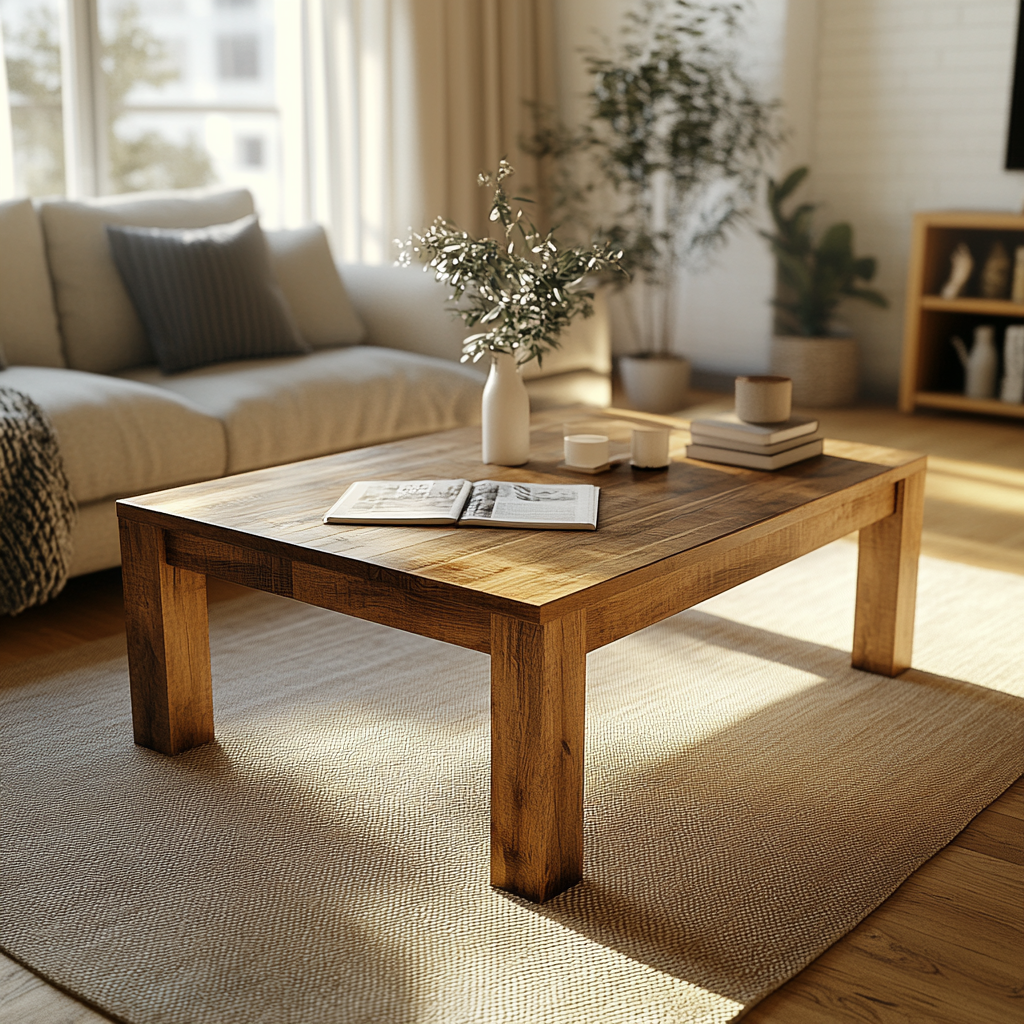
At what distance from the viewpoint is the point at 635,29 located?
4.94m

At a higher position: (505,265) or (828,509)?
(505,265)

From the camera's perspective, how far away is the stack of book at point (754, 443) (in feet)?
6.59

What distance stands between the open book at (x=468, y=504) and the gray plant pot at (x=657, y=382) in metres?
2.79

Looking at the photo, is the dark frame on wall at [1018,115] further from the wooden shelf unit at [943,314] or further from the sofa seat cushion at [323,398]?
the sofa seat cushion at [323,398]

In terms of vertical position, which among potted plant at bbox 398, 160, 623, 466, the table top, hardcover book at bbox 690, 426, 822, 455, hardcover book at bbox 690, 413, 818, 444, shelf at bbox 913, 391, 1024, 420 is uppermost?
potted plant at bbox 398, 160, 623, 466

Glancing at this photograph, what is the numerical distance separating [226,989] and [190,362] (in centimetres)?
204

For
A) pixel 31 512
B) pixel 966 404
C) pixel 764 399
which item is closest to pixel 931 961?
pixel 764 399

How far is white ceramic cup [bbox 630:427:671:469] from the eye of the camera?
6.53ft

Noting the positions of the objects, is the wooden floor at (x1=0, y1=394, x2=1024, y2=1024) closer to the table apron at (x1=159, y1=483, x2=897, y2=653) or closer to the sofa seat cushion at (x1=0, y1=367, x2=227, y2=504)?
the table apron at (x1=159, y1=483, x2=897, y2=653)

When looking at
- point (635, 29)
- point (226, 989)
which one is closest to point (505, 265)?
point (226, 989)

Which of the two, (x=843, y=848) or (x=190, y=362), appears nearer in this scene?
(x=843, y=848)

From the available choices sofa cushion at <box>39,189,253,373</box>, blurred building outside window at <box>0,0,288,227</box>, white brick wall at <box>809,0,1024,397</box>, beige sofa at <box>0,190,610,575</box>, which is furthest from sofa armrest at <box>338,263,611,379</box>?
white brick wall at <box>809,0,1024,397</box>

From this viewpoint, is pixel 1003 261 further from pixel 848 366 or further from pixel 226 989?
pixel 226 989

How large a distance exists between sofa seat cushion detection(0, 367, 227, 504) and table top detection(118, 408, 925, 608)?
2.01 feet
